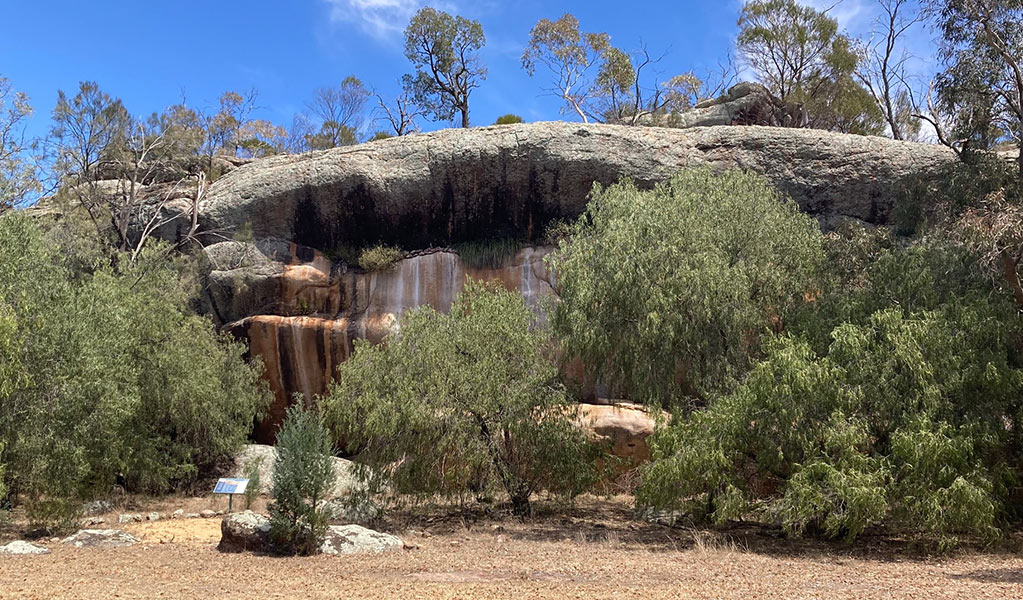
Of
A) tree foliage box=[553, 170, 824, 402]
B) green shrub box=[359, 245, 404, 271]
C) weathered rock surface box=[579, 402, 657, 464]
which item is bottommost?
weathered rock surface box=[579, 402, 657, 464]

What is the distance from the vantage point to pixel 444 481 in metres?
15.6

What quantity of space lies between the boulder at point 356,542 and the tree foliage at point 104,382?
536 cm

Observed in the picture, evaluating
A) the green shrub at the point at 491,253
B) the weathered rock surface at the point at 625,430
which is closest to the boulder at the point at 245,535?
the weathered rock surface at the point at 625,430

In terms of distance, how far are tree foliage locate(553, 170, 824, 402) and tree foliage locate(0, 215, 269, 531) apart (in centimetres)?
923

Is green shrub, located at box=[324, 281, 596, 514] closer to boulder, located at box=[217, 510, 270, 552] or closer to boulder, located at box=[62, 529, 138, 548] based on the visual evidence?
boulder, located at box=[217, 510, 270, 552]

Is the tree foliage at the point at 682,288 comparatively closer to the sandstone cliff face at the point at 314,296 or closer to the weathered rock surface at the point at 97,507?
the sandstone cliff face at the point at 314,296

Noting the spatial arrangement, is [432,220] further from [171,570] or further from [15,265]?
[171,570]

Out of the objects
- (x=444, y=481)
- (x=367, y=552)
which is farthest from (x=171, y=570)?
(x=444, y=481)

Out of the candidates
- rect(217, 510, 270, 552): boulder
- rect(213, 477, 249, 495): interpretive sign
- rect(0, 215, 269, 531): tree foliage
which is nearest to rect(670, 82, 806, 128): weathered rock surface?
rect(0, 215, 269, 531): tree foliage

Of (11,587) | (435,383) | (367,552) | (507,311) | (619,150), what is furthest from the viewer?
(619,150)

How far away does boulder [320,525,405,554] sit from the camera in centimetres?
1215

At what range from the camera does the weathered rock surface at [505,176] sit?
74.4 ft

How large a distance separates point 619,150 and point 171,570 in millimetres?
16915

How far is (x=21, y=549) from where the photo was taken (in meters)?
12.1
